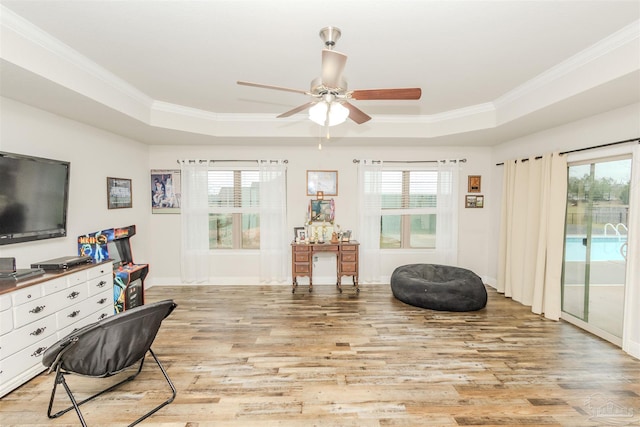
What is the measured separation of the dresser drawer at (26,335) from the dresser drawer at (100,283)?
1.46ft

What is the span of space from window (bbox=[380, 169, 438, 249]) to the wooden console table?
0.86m

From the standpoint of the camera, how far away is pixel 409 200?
5105 millimetres

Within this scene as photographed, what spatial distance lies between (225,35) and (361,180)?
3225 millimetres

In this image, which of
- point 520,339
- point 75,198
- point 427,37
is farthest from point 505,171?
point 75,198

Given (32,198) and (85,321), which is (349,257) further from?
(32,198)

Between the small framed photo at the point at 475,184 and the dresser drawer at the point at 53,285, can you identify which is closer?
the dresser drawer at the point at 53,285

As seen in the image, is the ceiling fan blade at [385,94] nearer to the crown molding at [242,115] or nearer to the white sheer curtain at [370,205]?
the crown molding at [242,115]

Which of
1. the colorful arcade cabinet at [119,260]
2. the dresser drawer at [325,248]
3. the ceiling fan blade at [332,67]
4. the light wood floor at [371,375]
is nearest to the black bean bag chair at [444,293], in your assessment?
the light wood floor at [371,375]

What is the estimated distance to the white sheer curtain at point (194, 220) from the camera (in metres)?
4.86

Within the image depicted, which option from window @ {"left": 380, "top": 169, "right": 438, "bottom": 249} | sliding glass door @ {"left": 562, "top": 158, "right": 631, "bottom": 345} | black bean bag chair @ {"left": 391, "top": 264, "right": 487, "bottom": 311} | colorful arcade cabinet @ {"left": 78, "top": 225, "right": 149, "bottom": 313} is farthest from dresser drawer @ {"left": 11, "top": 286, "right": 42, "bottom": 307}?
sliding glass door @ {"left": 562, "top": 158, "right": 631, "bottom": 345}

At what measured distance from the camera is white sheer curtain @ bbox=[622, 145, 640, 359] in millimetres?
2729

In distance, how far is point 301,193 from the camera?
16.6 ft

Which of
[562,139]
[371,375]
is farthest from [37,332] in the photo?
[562,139]

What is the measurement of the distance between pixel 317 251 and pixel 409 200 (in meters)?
1.91
